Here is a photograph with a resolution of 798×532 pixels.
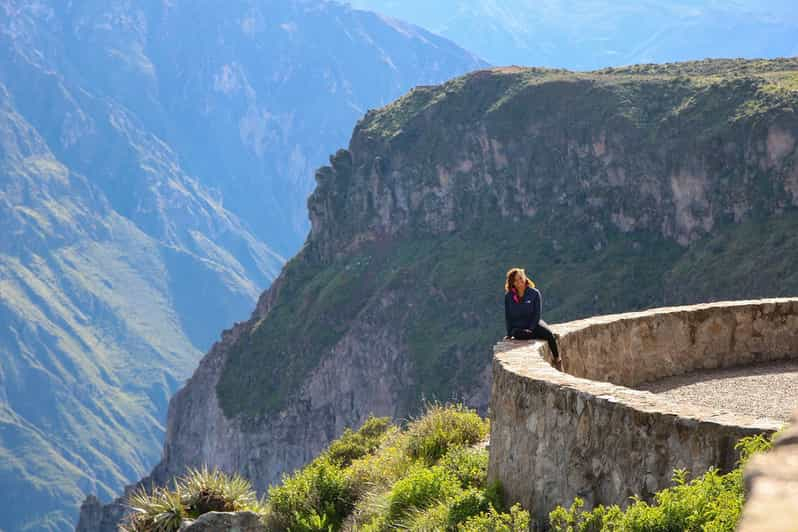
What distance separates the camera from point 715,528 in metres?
7.16

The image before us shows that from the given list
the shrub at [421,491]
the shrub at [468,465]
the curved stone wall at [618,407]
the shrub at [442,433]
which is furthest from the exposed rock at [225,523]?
the curved stone wall at [618,407]

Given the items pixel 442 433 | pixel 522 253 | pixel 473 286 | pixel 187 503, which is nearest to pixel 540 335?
pixel 442 433

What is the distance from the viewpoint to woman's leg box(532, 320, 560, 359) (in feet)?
42.6

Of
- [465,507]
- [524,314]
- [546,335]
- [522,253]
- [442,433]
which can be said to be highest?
[522,253]

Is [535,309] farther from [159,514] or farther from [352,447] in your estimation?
[352,447]

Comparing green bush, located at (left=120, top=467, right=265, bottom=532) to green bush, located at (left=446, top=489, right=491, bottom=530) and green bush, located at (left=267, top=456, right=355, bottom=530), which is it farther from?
green bush, located at (left=446, top=489, right=491, bottom=530)

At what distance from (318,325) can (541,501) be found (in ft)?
385

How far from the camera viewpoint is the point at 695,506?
769 cm

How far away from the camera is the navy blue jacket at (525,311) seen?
13.2 m

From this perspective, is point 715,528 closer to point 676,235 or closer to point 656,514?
point 656,514

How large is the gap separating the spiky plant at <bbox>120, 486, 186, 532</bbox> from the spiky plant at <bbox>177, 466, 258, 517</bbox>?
13 centimetres

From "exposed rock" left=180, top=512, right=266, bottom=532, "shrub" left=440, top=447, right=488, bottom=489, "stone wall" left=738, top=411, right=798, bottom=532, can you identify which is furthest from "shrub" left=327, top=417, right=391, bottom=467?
"stone wall" left=738, top=411, right=798, bottom=532

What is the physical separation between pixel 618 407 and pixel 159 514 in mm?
8222

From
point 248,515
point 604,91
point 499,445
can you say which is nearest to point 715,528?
point 499,445
